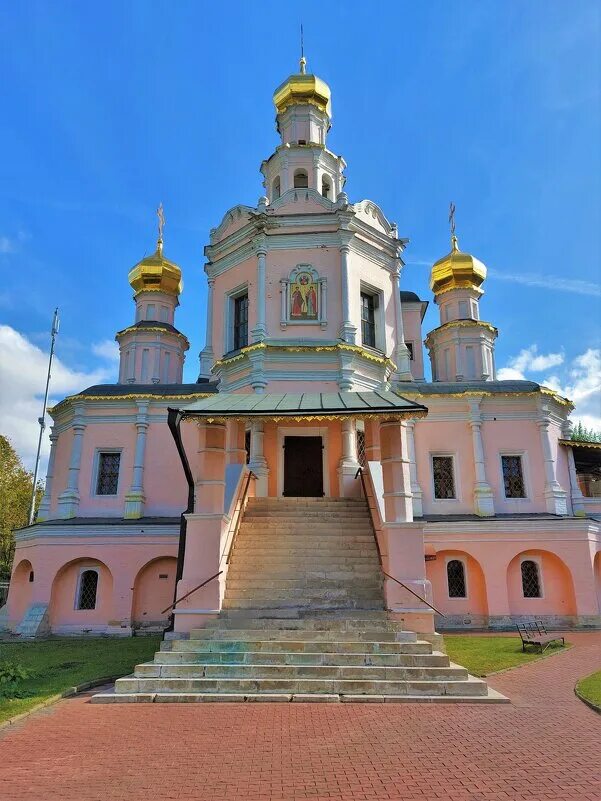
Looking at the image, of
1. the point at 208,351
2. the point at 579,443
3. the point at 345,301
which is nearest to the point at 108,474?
the point at 208,351

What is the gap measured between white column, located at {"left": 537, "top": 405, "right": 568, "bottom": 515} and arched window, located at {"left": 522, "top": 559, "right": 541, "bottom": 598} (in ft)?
6.44

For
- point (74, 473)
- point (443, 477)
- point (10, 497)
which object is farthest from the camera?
point (10, 497)

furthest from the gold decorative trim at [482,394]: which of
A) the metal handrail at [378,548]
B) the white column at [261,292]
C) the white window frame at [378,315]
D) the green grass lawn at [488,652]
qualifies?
the green grass lawn at [488,652]

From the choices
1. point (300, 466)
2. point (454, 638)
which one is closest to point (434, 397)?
point (300, 466)

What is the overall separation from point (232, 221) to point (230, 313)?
369 cm

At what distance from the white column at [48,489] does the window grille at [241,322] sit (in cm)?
831

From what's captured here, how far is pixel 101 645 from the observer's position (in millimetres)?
15727

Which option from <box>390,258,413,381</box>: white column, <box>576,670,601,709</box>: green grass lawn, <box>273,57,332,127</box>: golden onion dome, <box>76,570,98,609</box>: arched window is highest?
<box>273,57,332,127</box>: golden onion dome

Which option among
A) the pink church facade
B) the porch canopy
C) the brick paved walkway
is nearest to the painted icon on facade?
the pink church facade

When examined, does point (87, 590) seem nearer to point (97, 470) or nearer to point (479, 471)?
point (97, 470)

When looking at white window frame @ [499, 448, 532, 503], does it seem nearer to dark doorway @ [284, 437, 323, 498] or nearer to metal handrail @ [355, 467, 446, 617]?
metal handrail @ [355, 467, 446, 617]

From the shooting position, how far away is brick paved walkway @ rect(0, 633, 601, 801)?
527 cm

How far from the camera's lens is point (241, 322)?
21.8 metres

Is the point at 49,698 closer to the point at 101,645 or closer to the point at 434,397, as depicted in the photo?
the point at 101,645
